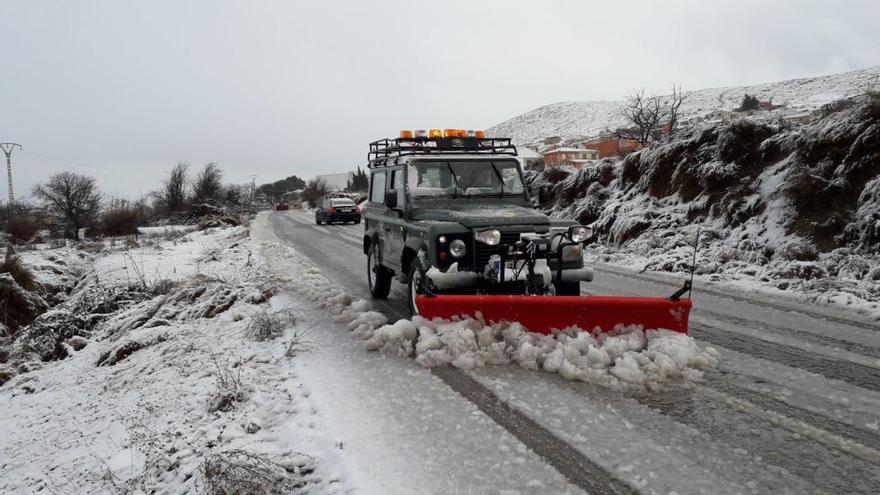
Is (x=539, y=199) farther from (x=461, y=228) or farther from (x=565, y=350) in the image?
(x=565, y=350)

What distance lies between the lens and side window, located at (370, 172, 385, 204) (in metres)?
7.92

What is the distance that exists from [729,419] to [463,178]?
4231 millimetres

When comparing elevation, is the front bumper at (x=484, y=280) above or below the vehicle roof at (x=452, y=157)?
below

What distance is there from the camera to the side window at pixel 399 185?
6.90m

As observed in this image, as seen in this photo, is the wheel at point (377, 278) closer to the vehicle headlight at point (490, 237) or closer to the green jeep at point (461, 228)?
the green jeep at point (461, 228)

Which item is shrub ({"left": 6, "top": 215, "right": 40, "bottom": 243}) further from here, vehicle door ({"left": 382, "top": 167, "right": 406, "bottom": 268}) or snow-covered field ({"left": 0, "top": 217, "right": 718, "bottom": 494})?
vehicle door ({"left": 382, "top": 167, "right": 406, "bottom": 268})

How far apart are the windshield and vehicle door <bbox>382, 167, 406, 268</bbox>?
0.63 ft

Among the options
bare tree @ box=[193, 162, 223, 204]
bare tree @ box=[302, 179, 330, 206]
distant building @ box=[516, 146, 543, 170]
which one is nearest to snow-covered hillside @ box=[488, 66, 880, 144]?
distant building @ box=[516, 146, 543, 170]

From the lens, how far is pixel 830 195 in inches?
400

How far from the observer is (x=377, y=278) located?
8.11 meters

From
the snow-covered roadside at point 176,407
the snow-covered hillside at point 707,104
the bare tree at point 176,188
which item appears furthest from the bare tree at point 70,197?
the snow-covered hillside at point 707,104

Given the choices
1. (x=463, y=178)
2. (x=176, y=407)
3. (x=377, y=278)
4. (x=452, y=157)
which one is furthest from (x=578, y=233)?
(x=176, y=407)

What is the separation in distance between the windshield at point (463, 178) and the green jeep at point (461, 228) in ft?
0.04

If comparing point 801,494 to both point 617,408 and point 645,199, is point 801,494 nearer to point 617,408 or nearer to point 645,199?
point 617,408
